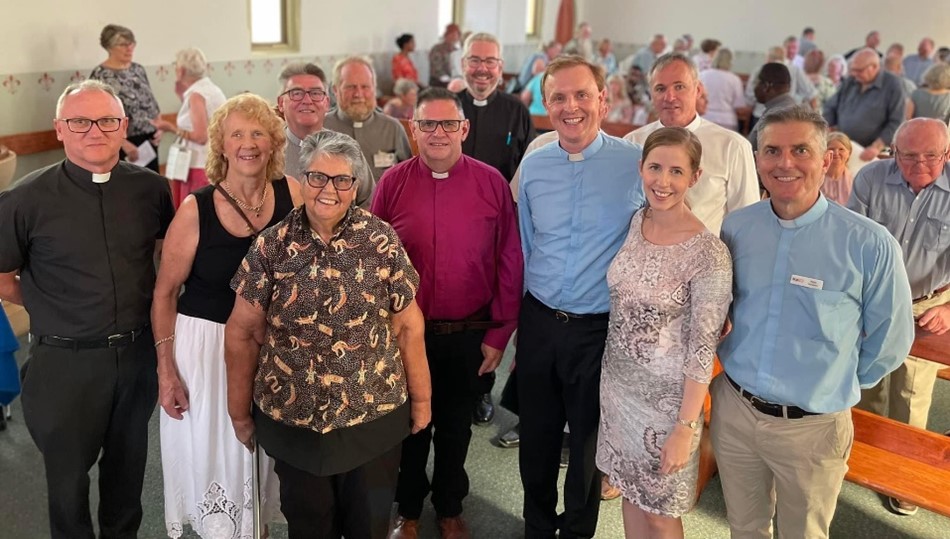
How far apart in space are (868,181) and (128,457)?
3.14 m

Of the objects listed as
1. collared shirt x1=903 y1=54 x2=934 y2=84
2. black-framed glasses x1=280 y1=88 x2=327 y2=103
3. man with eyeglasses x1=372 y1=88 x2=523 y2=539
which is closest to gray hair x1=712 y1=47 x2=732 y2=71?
collared shirt x1=903 y1=54 x2=934 y2=84

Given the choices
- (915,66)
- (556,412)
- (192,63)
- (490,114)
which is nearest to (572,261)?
(556,412)

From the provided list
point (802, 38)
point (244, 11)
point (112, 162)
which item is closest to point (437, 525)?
point (112, 162)

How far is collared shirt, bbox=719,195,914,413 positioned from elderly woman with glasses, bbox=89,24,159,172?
4863mm

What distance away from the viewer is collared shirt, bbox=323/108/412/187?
364cm

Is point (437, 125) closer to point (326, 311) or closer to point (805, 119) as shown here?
point (326, 311)

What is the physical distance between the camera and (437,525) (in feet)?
9.64

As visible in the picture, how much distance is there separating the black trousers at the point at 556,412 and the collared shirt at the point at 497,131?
1.70 metres

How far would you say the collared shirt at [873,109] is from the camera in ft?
20.3

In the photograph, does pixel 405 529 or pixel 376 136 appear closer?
pixel 405 529

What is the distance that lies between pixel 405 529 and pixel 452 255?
43.5 inches

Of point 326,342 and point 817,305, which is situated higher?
point 817,305

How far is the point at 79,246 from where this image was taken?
7.36 ft

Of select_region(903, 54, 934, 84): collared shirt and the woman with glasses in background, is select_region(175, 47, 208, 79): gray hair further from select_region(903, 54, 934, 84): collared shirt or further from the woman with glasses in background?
select_region(903, 54, 934, 84): collared shirt
